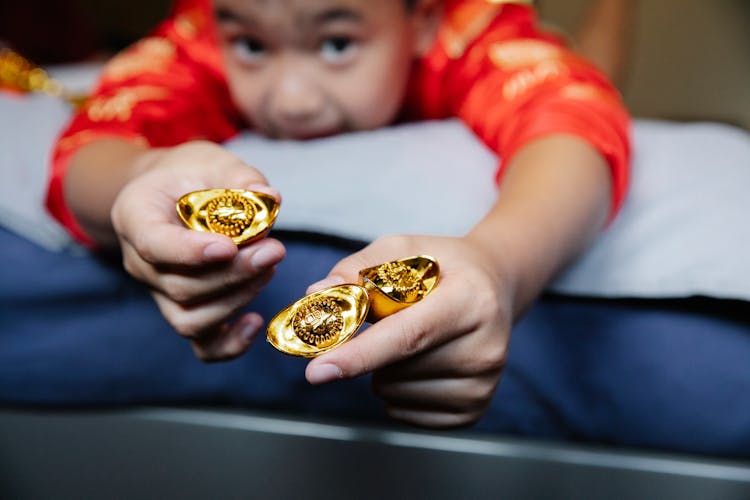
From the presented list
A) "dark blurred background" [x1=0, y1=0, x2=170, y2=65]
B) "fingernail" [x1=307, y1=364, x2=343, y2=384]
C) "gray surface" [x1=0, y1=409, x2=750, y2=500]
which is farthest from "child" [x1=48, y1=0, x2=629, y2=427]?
"dark blurred background" [x1=0, y1=0, x2=170, y2=65]

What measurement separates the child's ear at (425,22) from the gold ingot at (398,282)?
393mm

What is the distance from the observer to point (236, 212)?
28cm

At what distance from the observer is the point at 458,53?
64 cm

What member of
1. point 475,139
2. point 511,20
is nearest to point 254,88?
point 475,139

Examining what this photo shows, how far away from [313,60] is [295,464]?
11.9 inches

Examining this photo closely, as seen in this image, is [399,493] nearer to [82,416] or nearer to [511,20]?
[82,416]

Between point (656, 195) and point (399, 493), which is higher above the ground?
point (656, 195)

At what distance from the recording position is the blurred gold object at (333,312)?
250mm

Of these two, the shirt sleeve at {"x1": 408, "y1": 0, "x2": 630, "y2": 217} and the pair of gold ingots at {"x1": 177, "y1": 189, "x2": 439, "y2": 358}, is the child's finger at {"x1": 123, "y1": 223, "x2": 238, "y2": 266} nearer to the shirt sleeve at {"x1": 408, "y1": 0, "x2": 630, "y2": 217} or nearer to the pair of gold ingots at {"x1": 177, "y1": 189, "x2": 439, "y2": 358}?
the pair of gold ingots at {"x1": 177, "y1": 189, "x2": 439, "y2": 358}

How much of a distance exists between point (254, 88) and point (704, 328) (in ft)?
1.25

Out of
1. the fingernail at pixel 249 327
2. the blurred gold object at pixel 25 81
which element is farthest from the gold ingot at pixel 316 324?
the blurred gold object at pixel 25 81

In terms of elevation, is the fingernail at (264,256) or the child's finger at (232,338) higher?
the fingernail at (264,256)

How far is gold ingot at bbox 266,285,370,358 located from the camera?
0.82 ft

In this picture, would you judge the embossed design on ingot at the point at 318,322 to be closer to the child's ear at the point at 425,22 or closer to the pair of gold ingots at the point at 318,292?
the pair of gold ingots at the point at 318,292
